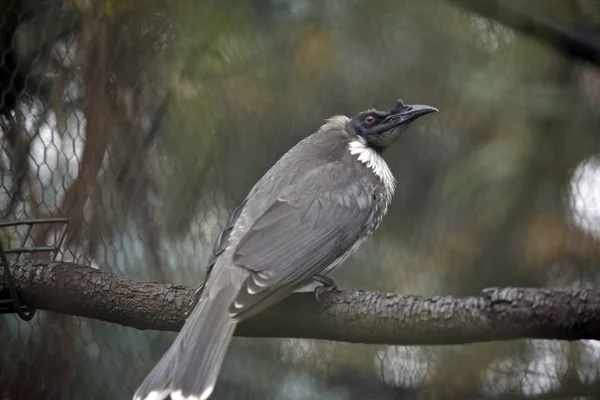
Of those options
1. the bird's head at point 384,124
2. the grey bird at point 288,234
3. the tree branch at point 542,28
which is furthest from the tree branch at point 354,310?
the bird's head at point 384,124

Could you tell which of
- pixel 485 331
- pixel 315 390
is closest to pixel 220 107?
pixel 315 390

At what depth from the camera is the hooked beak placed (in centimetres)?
372

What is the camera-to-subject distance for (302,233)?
3.19 metres

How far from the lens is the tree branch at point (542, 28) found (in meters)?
2.00

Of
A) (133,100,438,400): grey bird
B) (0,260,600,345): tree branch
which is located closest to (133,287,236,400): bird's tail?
(133,100,438,400): grey bird

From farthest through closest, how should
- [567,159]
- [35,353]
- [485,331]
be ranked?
1. [567,159]
2. [35,353]
3. [485,331]

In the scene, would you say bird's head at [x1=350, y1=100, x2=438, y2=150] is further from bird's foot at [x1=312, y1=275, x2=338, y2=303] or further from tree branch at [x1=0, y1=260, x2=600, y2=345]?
tree branch at [x1=0, y1=260, x2=600, y2=345]

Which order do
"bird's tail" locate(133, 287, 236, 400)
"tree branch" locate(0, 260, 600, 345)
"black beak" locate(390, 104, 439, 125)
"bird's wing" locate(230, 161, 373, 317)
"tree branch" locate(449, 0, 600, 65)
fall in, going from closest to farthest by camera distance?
"tree branch" locate(449, 0, 600, 65)
"tree branch" locate(0, 260, 600, 345)
"bird's tail" locate(133, 287, 236, 400)
"bird's wing" locate(230, 161, 373, 317)
"black beak" locate(390, 104, 439, 125)

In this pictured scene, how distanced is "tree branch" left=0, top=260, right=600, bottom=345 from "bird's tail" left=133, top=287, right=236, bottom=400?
14 centimetres

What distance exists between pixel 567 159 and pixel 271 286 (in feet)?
7.19

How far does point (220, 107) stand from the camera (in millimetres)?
4301

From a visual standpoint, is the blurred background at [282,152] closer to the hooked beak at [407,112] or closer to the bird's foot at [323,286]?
the hooked beak at [407,112]

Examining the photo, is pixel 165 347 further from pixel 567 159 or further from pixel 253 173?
pixel 567 159

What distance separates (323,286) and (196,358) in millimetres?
523
